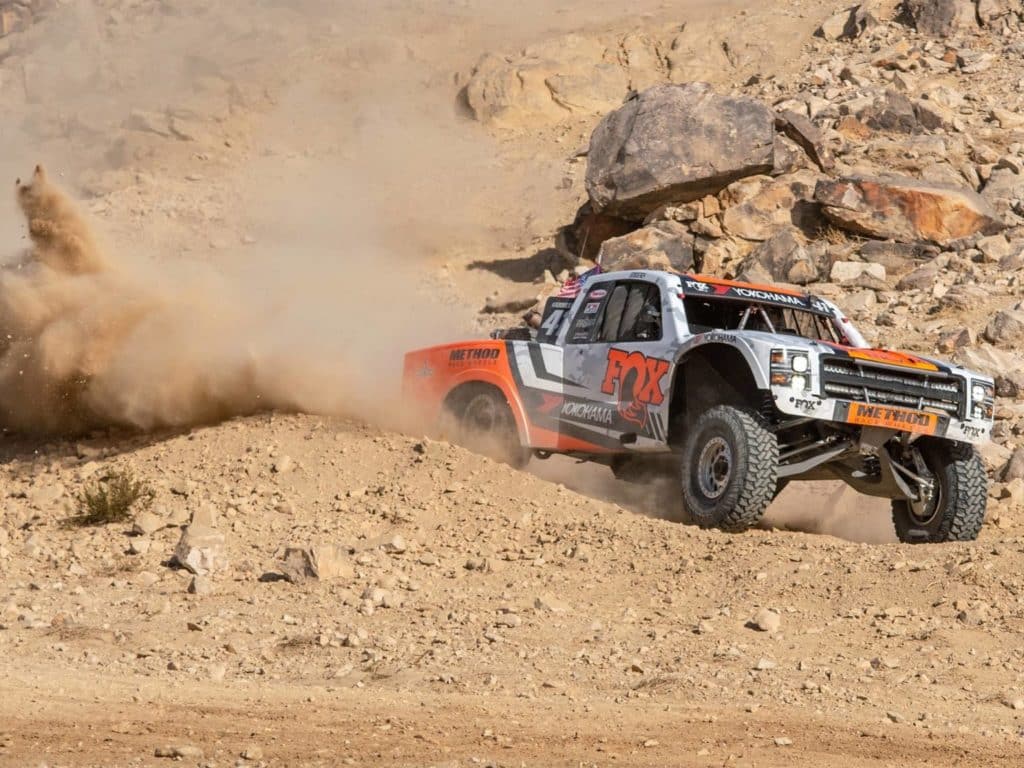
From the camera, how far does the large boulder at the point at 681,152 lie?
69.4 ft

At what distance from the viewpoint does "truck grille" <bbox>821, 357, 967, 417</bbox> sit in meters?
9.52

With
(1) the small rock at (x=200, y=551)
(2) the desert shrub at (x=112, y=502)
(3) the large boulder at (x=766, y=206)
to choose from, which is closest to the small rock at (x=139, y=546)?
(1) the small rock at (x=200, y=551)

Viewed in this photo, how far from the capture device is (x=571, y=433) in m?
11.3

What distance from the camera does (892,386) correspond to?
9680 mm

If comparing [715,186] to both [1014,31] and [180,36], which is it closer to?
[1014,31]

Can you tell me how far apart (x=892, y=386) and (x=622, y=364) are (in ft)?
6.77

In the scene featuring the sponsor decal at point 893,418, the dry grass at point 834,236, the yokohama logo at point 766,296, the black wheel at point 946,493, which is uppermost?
the dry grass at point 834,236

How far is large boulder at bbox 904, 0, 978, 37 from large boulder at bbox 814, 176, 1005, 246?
9.39 metres

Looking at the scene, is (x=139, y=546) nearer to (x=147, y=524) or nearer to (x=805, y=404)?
(x=147, y=524)

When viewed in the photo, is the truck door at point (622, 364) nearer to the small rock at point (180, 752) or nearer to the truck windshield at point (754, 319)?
the truck windshield at point (754, 319)

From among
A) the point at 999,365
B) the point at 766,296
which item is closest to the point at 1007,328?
the point at 999,365

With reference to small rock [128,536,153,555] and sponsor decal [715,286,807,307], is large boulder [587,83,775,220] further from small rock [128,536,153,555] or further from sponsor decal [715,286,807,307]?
small rock [128,536,153,555]

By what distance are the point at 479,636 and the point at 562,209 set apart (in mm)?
20167

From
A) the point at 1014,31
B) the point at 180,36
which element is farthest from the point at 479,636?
the point at 180,36
